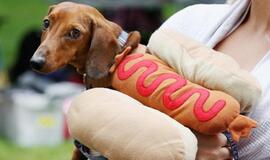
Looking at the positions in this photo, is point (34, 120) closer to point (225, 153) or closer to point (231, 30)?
point (231, 30)

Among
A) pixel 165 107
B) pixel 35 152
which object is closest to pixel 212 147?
pixel 165 107

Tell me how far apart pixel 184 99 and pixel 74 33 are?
390mm

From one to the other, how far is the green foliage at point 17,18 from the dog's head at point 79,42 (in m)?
6.11

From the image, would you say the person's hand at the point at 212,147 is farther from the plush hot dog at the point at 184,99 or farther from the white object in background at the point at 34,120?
the white object in background at the point at 34,120

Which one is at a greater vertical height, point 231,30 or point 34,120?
point 231,30

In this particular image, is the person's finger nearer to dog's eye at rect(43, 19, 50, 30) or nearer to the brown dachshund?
the brown dachshund

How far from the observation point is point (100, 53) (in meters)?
2.02

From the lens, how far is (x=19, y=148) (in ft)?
18.4

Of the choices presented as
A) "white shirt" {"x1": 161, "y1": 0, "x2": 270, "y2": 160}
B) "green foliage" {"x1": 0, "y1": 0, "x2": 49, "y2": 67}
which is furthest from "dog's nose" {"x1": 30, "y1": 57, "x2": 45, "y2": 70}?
"green foliage" {"x1": 0, "y1": 0, "x2": 49, "y2": 67}

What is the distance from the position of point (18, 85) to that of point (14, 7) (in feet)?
13.0

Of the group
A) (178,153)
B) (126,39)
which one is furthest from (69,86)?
(178,153)

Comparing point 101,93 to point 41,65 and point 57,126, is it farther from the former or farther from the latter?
point 57,126

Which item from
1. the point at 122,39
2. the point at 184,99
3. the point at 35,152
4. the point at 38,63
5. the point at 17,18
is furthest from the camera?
the point at 17,18

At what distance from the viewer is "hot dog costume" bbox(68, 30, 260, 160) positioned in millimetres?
1723
